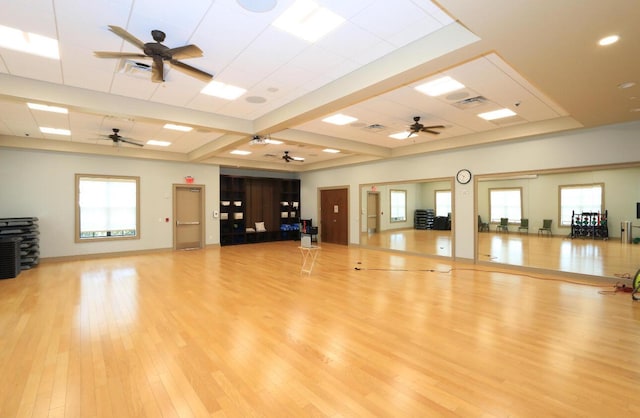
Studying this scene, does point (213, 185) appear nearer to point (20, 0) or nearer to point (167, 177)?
point (167, 177)

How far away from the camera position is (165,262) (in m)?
7.94

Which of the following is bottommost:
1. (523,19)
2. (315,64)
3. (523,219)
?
(523,219)

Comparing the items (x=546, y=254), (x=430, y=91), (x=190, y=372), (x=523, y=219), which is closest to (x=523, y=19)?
(x=430, y=91)

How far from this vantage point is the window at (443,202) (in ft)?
47.5

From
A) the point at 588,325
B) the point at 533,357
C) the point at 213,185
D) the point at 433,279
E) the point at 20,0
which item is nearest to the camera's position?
the point at 20,0

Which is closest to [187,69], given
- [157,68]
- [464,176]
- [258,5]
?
[157,68]

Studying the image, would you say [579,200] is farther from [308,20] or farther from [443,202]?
[308,20]

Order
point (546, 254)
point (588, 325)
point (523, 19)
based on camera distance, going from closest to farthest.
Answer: point (523, 19) → point (588, 325) → point (546, 254)

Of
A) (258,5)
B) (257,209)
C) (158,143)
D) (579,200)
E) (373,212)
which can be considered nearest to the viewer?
(258,5)

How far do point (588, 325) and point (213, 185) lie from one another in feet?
34.1

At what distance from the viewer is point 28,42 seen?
324 cm

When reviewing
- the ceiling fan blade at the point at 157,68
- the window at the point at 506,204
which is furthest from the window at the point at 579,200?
the ceiling fan blade at the point at 157,68

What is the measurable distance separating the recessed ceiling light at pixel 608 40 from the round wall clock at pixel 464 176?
517cm

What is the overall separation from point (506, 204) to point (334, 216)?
5.77 meters
